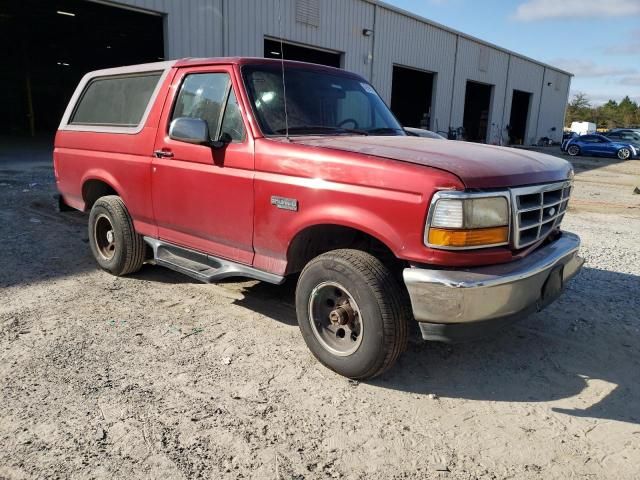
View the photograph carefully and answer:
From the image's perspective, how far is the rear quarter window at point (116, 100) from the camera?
458cm

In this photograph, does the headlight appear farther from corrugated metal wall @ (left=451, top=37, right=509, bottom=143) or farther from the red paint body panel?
corrugated metal wall @ (left=451, top=37, right=509, bottom=143)

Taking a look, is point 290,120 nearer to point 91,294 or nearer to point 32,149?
point 91,294

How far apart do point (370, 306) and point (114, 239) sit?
3062mm

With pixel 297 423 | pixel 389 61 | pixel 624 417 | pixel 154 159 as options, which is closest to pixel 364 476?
pixel 297 423

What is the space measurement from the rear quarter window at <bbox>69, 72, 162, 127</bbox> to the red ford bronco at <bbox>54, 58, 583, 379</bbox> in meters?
0.02

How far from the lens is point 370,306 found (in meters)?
2.96

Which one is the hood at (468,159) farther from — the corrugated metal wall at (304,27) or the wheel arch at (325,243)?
the corrugated metal wall at (304,27)

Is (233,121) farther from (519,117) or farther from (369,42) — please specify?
(519,117)

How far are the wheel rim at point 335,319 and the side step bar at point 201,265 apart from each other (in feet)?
1.26

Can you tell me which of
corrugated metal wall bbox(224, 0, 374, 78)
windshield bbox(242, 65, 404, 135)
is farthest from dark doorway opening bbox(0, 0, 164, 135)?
windshield bbox(242, 65, 404, 135)

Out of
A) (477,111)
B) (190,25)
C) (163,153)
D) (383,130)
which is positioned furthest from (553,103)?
(163,153)

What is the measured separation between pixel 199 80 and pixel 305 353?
7.76 ft

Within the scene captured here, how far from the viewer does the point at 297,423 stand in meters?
2.76

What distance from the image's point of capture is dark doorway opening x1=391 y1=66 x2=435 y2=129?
26828 mm
